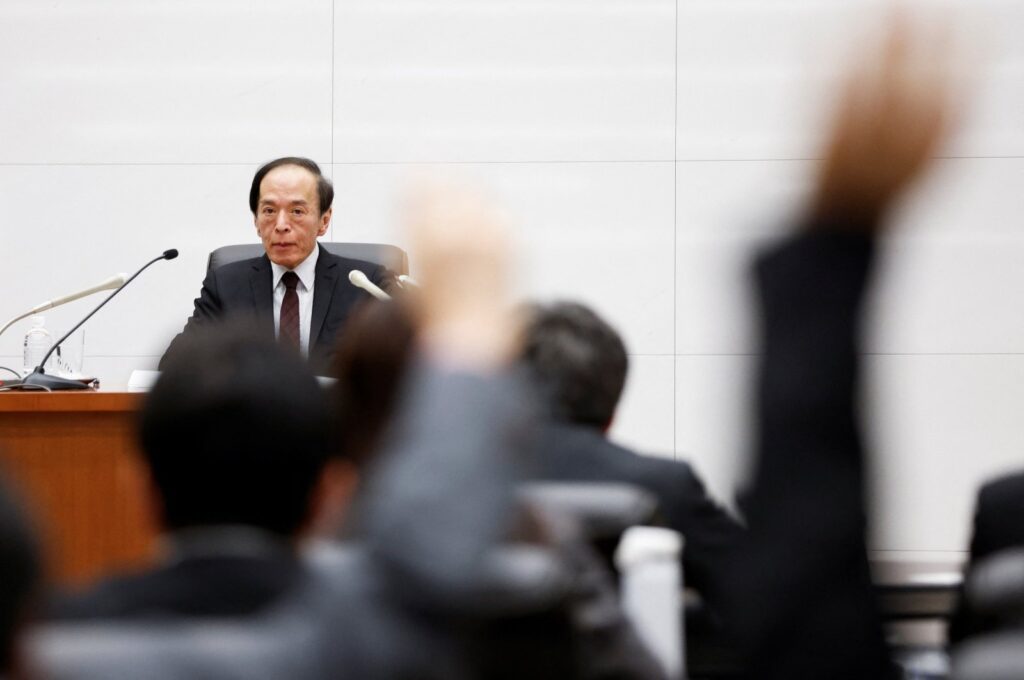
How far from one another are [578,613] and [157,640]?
1.62 ft

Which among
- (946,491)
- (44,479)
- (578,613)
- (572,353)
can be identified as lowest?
(946,491)

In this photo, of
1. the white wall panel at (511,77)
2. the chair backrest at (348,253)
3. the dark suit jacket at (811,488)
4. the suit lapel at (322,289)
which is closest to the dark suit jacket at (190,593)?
the dark suit jacket at (811,488)

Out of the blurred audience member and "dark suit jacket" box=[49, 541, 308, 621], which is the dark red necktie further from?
the blurred audience member

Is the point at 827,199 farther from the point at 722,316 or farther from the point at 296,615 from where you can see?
the point at 722,316

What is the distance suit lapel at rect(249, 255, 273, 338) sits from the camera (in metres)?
4.78

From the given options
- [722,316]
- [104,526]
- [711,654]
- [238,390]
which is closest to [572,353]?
[711,654]

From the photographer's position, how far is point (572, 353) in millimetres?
1857

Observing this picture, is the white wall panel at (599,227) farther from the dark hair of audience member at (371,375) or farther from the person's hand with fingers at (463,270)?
the person's hand with fingers at (463,270)

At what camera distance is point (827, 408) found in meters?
0.83

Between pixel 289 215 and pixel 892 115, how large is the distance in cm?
436

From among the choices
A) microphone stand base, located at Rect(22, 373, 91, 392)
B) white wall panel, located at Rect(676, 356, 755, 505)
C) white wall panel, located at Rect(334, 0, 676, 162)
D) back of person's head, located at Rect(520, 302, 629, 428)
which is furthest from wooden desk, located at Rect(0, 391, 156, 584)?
white wall panel, located at Rect(676, 356, 755, 505)

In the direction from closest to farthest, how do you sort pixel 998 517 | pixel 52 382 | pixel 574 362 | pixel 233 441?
pixel 233 441 < pixel 998 517 < pixel 574 362 < pixel 52 382

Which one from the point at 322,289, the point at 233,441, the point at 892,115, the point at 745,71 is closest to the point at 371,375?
the point at 233,441

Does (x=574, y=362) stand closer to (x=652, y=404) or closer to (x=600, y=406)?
(x=600, y=406)
